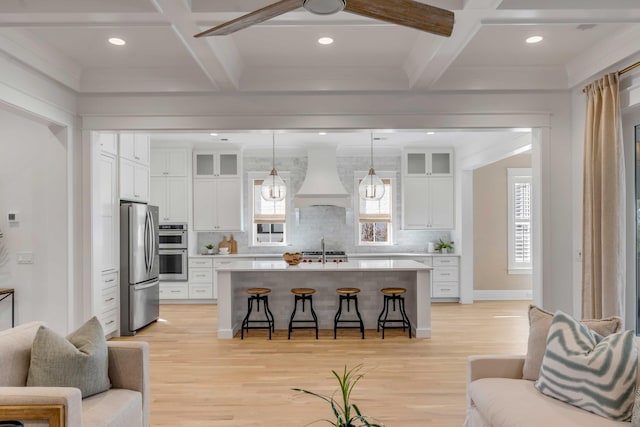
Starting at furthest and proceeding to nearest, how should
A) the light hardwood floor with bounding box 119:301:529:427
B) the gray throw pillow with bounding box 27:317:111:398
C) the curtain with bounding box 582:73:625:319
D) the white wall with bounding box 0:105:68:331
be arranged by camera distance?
the white wall with bounding box 0:105:68:331
the curtain with bounding box 582:73:625:319
the light hardwood floor with bounding box 119:301:529:427
the gray throw pillow with bounding box 27:317:111:398

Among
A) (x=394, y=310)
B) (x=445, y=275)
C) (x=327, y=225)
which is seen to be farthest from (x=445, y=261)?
(x=394, y=310)

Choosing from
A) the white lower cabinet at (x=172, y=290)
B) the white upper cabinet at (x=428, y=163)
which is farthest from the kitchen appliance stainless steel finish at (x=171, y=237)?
the white upper cabinet at (x=428, y=163)

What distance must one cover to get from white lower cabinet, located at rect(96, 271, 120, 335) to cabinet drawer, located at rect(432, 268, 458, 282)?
→ 5.06 metres

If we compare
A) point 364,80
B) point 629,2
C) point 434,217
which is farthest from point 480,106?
point 434,217

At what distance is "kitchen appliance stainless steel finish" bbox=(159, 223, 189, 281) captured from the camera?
763 cm

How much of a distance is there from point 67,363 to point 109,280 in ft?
10.6

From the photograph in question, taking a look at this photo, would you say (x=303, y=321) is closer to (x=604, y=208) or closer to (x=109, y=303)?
(x=109, y=303)

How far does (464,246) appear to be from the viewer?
7.64 metres

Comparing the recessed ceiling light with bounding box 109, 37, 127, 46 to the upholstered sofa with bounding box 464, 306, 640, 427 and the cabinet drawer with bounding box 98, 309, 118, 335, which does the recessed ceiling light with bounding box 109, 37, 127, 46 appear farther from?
the upholstered sofa with bounding box 464, 306, 640, 427

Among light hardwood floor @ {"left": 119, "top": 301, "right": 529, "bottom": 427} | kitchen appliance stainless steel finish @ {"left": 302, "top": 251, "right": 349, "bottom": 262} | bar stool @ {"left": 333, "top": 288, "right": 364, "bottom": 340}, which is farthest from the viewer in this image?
kitchen appliance stainless steel finish @ {"left": 302, "top": 251, "right": 349, "bottom": 262}

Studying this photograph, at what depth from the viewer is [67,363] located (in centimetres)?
222

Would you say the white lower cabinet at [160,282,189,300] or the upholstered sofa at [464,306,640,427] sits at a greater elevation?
the upholstered sofa at [464,306,640,427]

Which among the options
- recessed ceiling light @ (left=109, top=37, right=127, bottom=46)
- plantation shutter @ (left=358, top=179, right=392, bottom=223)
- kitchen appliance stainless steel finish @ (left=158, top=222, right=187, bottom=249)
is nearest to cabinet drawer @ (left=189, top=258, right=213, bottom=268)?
kitchen appliance stainless steel finish @ (left=158, top=222, right=187, bottom=249)

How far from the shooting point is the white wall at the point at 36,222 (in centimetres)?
432
